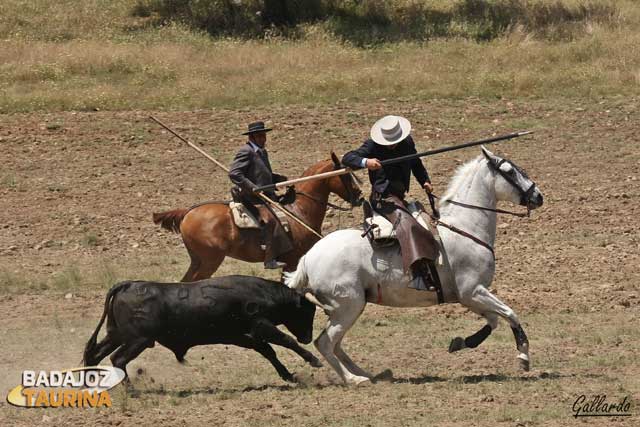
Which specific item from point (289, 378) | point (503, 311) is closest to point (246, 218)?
point (289, 378)

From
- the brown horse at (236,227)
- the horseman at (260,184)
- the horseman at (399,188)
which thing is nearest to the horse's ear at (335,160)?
the brown horse at (236,227)

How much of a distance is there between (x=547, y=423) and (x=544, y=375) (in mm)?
1662

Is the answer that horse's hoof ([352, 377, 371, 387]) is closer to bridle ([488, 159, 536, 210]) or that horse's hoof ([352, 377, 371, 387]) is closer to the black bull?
the black bull

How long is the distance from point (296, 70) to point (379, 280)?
15681 millimetres

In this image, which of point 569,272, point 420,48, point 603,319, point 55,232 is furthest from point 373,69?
point 603,319

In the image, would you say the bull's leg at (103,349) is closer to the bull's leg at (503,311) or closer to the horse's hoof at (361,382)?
the horse's hoof at (361,382)

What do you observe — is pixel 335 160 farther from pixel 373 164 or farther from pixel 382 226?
pixel 382 226

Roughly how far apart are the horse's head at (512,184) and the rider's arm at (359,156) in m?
1.04

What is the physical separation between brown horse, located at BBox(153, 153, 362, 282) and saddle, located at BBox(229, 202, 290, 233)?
8 centimetres

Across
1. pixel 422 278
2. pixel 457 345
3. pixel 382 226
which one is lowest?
pixel 457 345

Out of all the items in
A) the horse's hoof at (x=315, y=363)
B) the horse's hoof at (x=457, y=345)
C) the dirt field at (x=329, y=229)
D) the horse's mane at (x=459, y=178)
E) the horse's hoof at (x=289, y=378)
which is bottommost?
the dirt field at (x=329, y=229)

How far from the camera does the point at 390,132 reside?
1131 cm

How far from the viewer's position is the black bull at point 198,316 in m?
10.9

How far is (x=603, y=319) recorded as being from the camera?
43.8 ft
